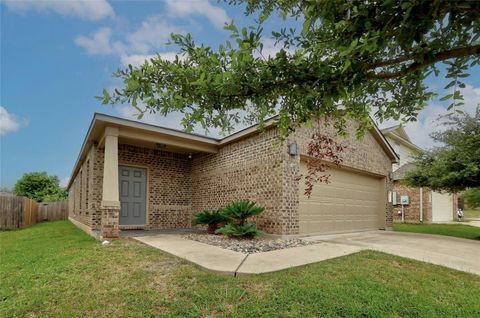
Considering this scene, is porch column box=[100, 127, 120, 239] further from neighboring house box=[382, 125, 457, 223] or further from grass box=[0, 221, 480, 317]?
neighboring house box=[382, 125, 457, 223]

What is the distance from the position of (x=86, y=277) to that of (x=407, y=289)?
15.3 ft

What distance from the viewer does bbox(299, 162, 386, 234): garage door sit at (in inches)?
349

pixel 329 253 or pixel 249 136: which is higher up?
pixel 249 136

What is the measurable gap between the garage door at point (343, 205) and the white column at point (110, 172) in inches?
204

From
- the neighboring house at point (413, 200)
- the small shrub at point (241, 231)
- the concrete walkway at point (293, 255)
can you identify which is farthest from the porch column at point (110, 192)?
the neighboring house at point (413, 200)

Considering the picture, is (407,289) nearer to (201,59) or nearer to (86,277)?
(201,59)

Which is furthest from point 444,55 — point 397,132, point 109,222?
point 397,132

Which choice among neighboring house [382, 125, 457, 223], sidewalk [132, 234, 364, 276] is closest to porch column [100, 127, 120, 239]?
sidewalk [132, 234, 364, 276]

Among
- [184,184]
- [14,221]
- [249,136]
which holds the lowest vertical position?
[14,221]

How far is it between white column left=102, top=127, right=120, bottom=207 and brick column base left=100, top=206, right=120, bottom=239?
13cm

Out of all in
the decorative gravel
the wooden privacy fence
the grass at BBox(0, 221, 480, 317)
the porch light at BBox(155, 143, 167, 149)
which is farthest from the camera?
the wooden privacy fence

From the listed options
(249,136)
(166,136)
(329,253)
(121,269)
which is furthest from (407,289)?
(166,136)

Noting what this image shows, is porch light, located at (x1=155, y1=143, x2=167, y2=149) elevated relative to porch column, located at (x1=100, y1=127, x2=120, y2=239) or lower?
elevated

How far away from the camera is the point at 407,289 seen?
4.09 meters
